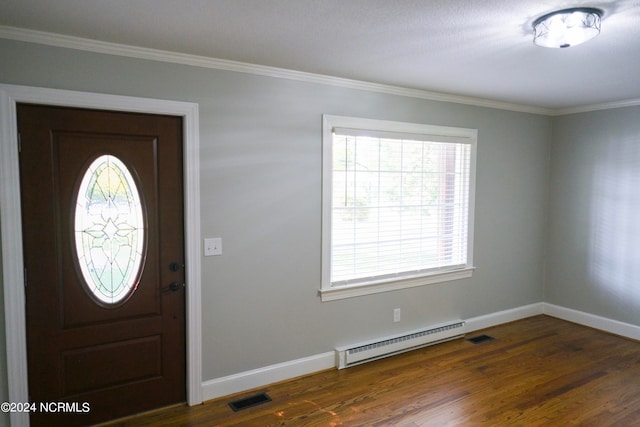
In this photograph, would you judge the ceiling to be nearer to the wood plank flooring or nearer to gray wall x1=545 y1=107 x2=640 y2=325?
gray wall x1=545 y1=107 x2=640 y2=325

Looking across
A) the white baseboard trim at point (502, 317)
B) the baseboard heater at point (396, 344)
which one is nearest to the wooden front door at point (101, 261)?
the baseboard heater at point (396, 344)

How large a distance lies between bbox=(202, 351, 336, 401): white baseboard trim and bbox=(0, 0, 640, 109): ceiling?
2327 mm

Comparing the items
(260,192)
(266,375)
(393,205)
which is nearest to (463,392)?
(266,375)

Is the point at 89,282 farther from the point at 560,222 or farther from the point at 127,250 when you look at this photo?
the point at 560,222

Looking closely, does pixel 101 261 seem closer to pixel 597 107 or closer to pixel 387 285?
pixel 387 285

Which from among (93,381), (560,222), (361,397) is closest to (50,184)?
(93,381)

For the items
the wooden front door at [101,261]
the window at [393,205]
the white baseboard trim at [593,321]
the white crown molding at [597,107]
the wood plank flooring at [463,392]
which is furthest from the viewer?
the white baseboard trim at [593,321]

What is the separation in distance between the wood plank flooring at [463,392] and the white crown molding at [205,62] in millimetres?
2408

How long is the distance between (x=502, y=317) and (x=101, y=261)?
4171mm

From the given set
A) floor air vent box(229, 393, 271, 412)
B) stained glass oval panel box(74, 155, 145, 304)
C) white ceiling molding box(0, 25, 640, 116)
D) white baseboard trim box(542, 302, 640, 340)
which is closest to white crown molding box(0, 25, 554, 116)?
white ceiling molding box(0, 25, 640, 116)

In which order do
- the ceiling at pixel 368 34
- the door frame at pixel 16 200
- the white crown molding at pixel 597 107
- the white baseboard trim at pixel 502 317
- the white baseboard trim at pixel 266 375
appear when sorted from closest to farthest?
1. the ceiling at pixel 368 34
2. the door frame at pixel 16 200
3. the white baseboard trim at pixel 266 375
4. the white crown molding at pixel 597 107
5. the white baseboard trim at pixel 502 317

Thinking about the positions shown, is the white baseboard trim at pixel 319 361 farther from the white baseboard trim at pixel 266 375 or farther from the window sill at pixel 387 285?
the window sill at pixel 387 285

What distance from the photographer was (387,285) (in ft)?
12.2

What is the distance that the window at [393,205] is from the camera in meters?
3.40
